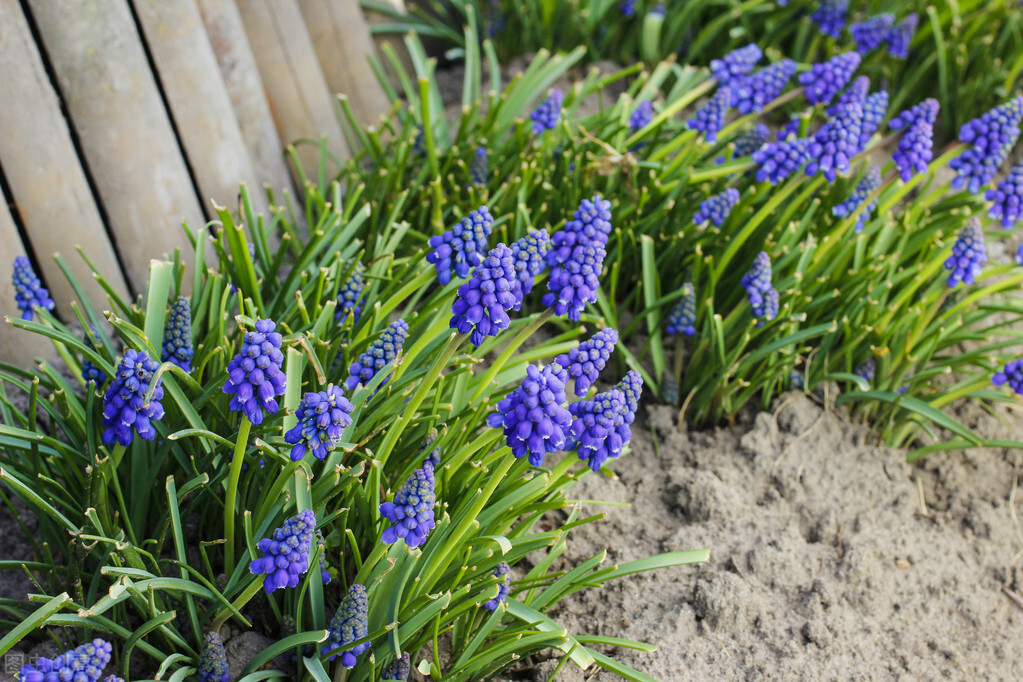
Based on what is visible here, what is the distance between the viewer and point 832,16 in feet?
15.7

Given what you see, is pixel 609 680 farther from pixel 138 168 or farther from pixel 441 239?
pixel 138 168

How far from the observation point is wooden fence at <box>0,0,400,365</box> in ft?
10.2

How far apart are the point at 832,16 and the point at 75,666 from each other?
193 inches

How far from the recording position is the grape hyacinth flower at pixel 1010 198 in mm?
3268

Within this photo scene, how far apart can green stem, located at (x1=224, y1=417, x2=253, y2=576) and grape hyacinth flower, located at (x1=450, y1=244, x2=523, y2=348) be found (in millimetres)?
617

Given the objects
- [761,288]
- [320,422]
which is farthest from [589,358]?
[761,288]

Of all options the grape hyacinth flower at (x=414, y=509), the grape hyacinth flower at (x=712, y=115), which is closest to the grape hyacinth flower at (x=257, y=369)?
the grape hyacinth flower at (x=414, y=509)

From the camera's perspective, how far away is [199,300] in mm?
2971

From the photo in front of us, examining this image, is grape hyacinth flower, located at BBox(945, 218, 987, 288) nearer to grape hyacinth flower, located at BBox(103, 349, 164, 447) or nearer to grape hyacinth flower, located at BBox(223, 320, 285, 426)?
grape hyacinth flower, located at BBox(223, 320, 285, 426)

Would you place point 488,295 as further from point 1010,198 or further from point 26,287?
point 1010,198

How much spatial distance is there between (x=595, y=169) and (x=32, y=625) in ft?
9.36

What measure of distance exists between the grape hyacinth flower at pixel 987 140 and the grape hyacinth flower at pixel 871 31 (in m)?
1.33

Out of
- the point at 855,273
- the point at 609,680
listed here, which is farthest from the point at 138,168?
the point at 855,273

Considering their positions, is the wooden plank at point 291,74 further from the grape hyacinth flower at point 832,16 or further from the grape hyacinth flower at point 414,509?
the grape hyacinth flower at point 832,16
